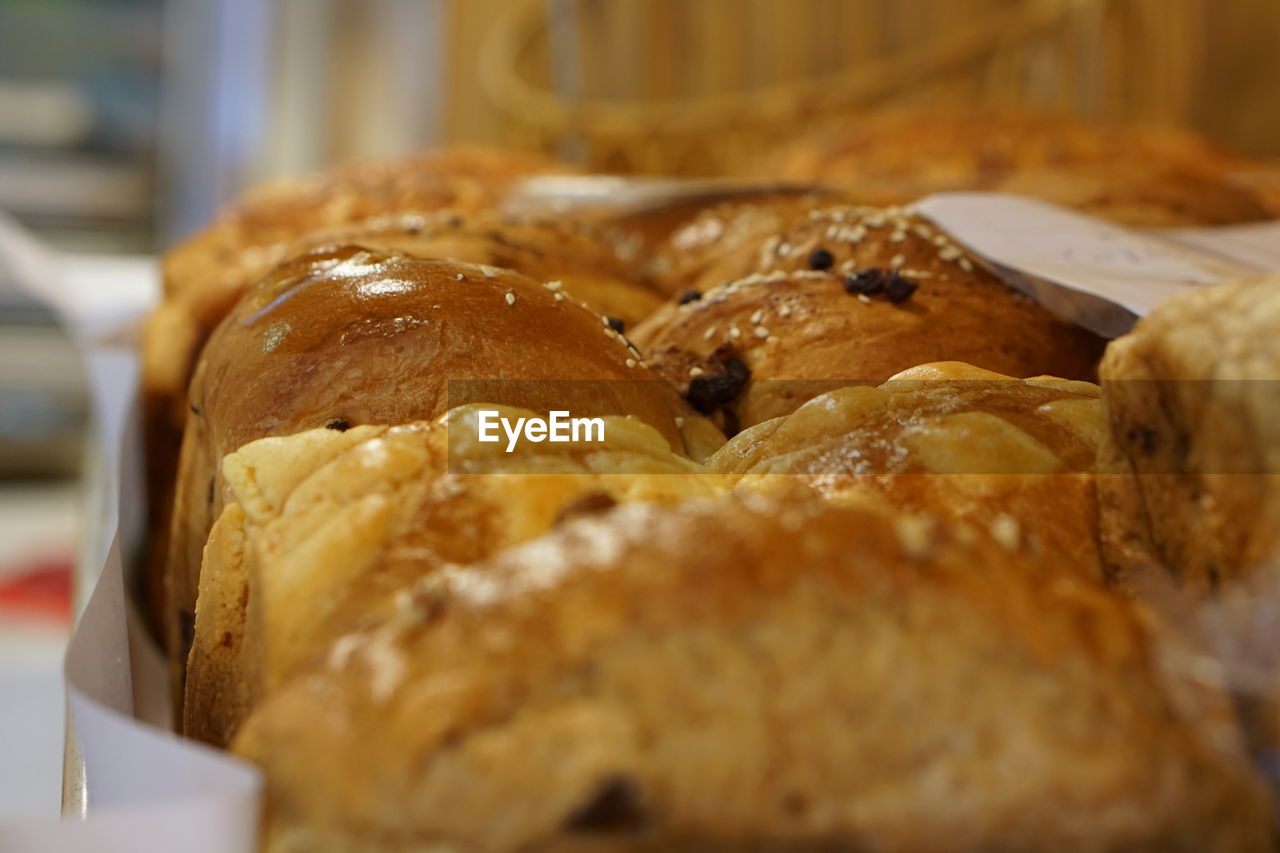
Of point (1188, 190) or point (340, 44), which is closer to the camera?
point (1188, 190)

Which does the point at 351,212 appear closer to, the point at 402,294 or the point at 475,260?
the point at 475,260

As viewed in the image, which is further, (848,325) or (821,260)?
(821,260)

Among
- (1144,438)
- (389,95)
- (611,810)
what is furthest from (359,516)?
(389,95)

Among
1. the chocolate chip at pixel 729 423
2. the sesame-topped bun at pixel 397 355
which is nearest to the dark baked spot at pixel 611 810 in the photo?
the sesame-topped bun at pixel 397 355

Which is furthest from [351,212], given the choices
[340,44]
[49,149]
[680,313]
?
[49,149]

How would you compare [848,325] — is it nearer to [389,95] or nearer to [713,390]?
[713,390]

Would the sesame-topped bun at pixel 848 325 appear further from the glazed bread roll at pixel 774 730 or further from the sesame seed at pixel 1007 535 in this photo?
the glazed bread roll at pixel 774 730

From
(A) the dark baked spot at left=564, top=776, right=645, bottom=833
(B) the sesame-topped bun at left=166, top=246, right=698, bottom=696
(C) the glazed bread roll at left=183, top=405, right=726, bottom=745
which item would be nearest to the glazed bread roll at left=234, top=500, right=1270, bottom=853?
(A) the dark baked spot at left=564, top=776, right=645, bottom=833
